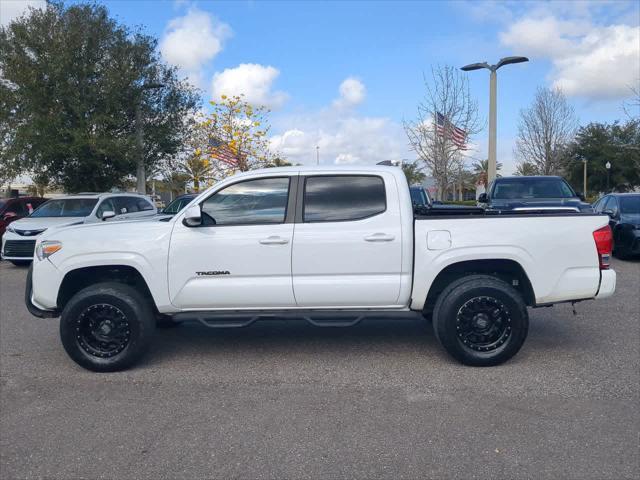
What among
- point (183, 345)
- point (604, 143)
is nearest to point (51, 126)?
point (183, 345)

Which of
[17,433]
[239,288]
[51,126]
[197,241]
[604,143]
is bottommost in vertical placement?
[17,433]

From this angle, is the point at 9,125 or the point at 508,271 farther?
the point at 9,125

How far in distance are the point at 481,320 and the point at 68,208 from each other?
11.4 meters

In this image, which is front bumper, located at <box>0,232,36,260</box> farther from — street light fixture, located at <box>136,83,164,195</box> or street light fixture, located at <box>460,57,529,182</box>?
street light fixture, located at <box>460,57,529,182</box>

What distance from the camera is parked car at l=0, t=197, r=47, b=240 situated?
15977mm

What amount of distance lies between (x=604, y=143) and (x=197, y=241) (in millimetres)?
49713

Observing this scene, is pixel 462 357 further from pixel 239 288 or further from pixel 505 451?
pixel 239 288

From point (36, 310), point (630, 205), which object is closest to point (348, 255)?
point (36, 310)

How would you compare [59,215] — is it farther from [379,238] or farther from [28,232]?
[379,238]

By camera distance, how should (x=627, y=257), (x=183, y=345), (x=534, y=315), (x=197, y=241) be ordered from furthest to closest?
(x=627, y=257) < (x=534, y=315) < (x=183, y=345) < (x=197, y=241)

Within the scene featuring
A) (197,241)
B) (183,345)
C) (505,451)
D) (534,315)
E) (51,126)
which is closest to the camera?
(505,451)

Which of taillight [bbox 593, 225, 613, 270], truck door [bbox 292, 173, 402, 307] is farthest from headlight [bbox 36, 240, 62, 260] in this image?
taillight [bbox 593, 225, 613, 270]

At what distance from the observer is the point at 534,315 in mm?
7645

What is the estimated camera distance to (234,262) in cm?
530
